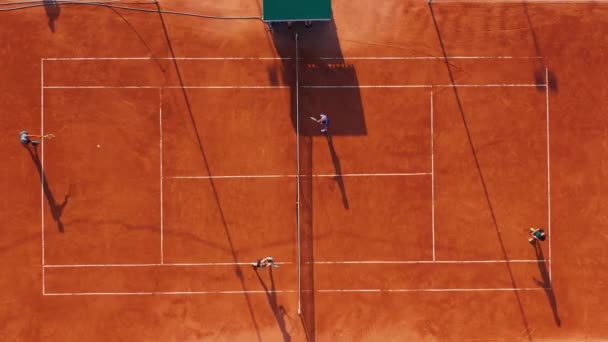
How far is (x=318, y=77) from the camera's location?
1645cm

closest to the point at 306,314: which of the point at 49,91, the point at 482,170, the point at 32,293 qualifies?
the point at 482,170

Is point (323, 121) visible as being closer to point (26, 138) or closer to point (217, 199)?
point (217, 199)

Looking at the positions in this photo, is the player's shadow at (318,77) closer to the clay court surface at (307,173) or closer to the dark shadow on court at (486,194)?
the clay court surface at (307,173)

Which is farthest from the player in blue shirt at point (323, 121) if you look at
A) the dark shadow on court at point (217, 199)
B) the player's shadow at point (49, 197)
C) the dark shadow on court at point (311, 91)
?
the player's shadow at point (49, 197)

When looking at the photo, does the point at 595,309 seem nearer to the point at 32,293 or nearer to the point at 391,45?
the point at 391,45

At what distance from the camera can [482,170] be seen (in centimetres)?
1644

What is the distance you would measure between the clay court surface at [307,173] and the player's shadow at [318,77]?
63 mm

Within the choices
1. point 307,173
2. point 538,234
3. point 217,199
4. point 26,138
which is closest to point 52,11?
point 26,138

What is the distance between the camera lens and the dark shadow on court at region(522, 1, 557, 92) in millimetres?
16484

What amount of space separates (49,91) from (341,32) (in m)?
9.28

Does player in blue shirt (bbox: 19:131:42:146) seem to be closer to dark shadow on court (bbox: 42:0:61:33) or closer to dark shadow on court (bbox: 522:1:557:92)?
dark shadow on court (bbox: 42:0:61:33)

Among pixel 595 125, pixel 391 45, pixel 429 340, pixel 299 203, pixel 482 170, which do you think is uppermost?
pixel 391 45

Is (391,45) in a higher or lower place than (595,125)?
higher

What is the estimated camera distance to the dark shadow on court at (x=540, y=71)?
54.1 feet
